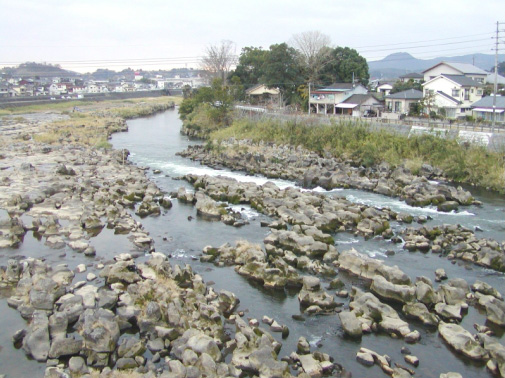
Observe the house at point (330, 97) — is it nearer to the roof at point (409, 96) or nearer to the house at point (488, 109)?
the roof at point (409, 96)

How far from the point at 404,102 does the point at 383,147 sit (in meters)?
11.5

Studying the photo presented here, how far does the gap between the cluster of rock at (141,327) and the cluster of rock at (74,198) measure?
8.16ft

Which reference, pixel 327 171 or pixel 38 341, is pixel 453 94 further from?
pixel 38 341

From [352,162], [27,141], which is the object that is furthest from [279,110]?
[27,141]

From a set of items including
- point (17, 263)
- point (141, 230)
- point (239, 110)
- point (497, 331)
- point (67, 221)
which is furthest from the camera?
point (239, 110)

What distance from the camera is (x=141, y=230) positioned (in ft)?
48.5

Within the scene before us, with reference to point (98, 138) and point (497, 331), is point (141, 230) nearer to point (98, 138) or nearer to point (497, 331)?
point (497, 331)

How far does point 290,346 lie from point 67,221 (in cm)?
1022

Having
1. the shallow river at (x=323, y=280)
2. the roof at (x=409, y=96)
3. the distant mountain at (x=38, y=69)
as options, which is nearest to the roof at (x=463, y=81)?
the roof at (x=409, y=96)

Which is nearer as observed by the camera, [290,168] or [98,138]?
[290,168]

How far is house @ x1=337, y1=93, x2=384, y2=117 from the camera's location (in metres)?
36.2

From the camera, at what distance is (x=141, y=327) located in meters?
9.17

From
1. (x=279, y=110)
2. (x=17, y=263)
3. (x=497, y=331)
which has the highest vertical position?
(x=279, y=110)

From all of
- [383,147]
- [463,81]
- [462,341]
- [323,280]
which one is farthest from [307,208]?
[463,81]
